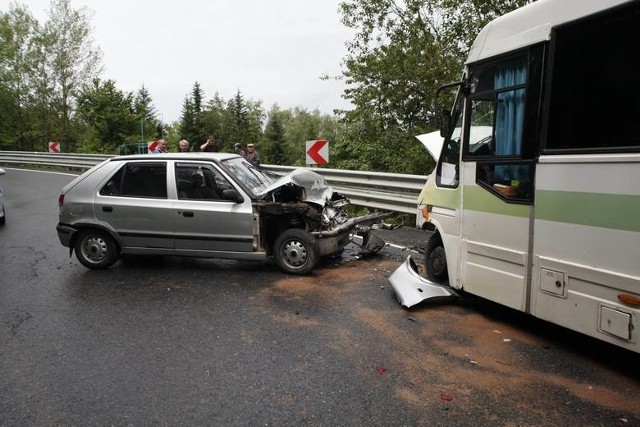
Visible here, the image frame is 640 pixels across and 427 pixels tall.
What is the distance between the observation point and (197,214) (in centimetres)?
654

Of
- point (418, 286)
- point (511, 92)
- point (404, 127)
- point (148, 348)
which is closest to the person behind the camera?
point (148, 348)

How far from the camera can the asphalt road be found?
3.21m

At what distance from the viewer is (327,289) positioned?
19.6 feet

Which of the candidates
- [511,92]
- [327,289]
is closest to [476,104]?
[511,92]

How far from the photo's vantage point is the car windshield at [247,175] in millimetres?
6750

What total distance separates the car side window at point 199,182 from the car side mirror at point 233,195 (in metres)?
0.12

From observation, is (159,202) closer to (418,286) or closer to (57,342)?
(57,342)

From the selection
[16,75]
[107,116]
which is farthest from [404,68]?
[16,75]

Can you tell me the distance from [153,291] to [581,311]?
15.5 ft

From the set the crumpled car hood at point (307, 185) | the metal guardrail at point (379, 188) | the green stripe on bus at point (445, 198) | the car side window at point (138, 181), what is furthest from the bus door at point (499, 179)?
the metal guardrail at point (379, 188)

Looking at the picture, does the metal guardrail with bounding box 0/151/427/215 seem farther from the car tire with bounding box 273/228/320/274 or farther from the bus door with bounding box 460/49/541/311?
the bus door with bounding box 460/49/541/311

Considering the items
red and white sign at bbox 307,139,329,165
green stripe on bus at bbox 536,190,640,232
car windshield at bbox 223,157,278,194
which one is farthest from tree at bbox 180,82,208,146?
green stripe on bus at bbox 536,190,640,232

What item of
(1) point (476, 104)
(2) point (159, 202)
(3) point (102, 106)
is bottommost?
(2) point (159, 202)

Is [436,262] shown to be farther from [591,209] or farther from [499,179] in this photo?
[591,209]
